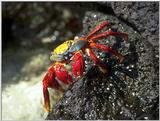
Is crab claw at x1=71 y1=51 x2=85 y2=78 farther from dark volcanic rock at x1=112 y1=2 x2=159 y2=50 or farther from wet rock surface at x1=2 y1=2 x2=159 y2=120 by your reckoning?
dark volcanic rock at x1=112 y1=2 x2=159 y2=50

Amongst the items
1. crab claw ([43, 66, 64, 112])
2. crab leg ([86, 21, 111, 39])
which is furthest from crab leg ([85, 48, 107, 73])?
crab claw ([43, 66, 64, 112])

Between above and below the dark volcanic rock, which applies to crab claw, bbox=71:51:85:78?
below

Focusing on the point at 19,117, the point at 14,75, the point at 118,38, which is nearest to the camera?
the point at 118,38

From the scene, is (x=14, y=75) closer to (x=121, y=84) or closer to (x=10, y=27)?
(x=10, y=27)

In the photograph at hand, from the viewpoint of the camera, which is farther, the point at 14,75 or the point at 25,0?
the point at 25,0

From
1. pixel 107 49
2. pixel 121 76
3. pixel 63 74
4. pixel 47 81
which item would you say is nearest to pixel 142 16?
pixel 107 49

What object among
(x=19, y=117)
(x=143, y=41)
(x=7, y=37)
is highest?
(x=7, y=37)

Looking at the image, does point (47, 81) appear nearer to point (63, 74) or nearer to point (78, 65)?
point (63, 74)

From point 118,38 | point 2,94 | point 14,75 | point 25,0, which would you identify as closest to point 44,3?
point 25,0
